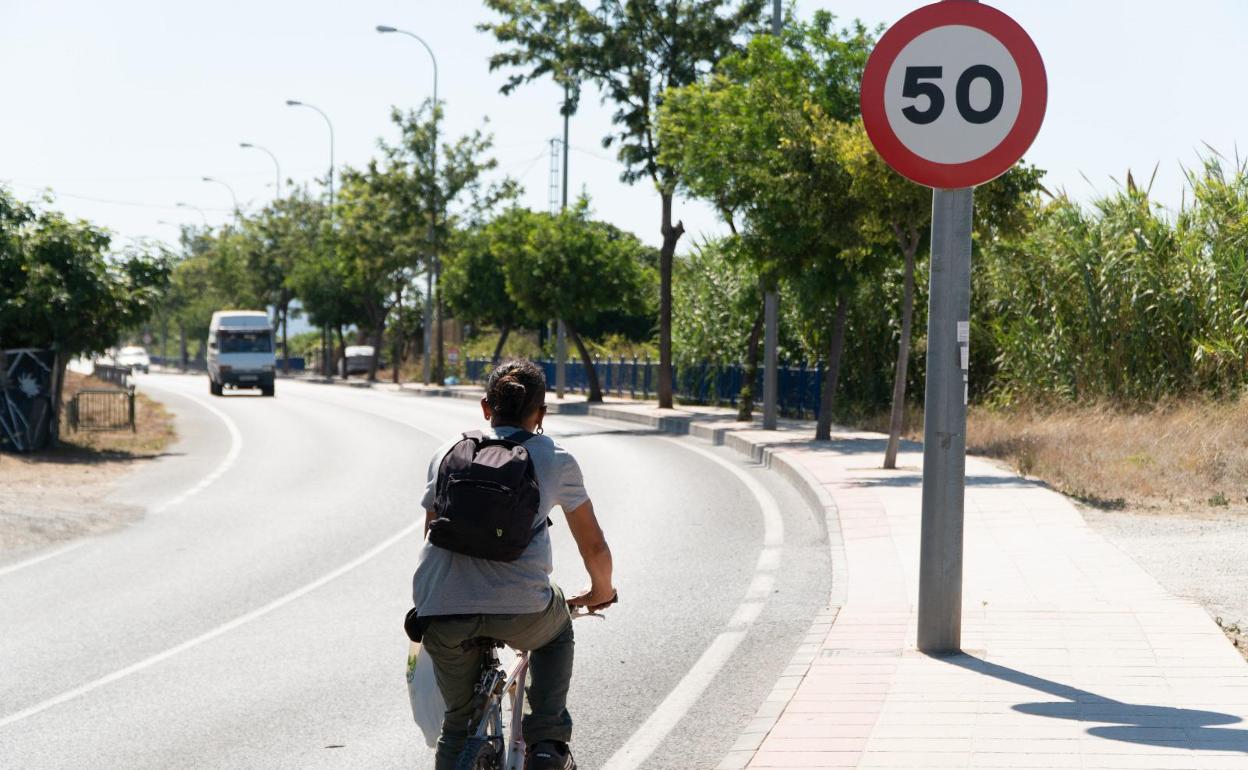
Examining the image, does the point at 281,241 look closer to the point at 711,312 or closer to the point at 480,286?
the point at 480,286

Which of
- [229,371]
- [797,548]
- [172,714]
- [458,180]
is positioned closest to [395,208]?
[458,180]

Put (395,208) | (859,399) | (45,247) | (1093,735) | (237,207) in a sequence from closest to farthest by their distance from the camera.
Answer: (1093,735) → (45,247) → (859,399) → (395,208) → (237,207)

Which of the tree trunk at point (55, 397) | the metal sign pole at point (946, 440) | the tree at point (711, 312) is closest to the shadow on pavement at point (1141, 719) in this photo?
the metal sign pole at point (946, 440)

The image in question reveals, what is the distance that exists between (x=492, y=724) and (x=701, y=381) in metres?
32.7

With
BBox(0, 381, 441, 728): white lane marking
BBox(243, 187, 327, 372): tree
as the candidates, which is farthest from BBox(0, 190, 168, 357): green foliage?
BBox(243, 187, 327, 372): tree

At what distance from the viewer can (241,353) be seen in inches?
1965

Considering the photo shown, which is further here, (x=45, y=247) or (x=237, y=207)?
(x=237, y=207)

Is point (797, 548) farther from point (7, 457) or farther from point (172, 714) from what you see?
point (7, 457)

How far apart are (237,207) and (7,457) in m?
65.2

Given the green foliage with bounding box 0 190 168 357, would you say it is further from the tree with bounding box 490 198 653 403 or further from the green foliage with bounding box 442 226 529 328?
the green foliage with bounding box 442 226 529 328

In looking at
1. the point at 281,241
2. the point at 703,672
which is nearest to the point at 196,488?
the point at 703,672

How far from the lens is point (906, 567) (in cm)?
984

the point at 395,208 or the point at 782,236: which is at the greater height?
the point at 395,208

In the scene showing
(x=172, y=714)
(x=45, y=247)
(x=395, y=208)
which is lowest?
(x=172, y=714)
